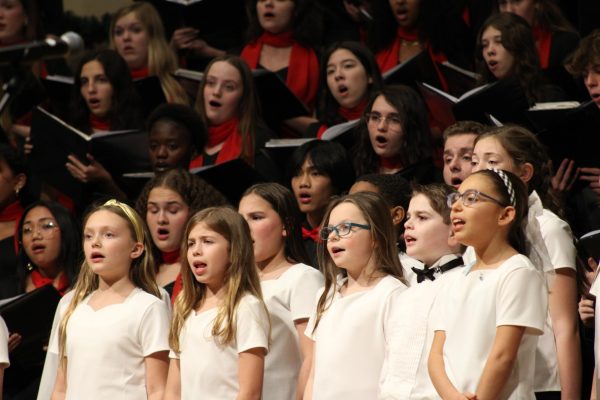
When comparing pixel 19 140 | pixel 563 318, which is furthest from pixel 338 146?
pixel 19 140

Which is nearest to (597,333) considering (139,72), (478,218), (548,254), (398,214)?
(548,254)

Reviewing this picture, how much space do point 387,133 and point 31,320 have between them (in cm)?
165

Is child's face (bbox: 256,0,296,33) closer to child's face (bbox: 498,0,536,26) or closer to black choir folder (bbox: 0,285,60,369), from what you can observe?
child's face (bbox: 498,0,536,26)

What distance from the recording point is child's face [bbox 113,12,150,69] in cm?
661

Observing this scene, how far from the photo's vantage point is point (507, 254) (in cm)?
348

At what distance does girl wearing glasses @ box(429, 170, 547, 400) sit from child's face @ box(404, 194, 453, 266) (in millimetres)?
289

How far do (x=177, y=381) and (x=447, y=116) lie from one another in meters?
1.78

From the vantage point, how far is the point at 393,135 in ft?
16.8

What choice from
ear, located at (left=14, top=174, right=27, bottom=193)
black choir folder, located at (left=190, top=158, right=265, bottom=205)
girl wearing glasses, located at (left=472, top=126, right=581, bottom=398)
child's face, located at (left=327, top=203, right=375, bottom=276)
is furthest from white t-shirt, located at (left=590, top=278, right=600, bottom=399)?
ear, located at (left=14, top=174, right=27, bottom=193)

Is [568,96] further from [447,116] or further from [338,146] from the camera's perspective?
[338,146]

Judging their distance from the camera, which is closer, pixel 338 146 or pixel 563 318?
pixel 563 318

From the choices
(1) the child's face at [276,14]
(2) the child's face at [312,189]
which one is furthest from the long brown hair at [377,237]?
(1) the child's face at [276,14]

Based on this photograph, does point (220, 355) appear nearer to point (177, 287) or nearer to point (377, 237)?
point (377, 237)

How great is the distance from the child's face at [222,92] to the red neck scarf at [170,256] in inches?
43.1
